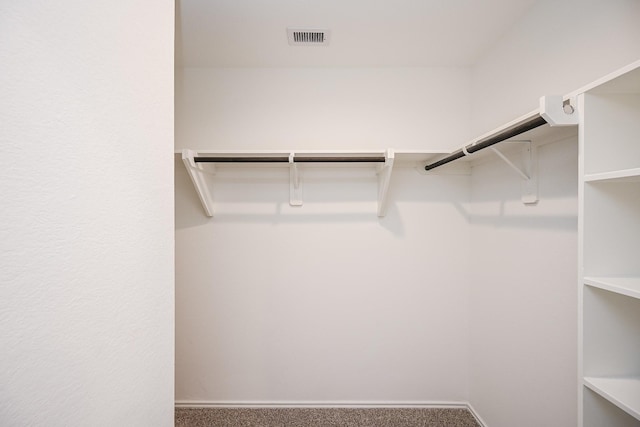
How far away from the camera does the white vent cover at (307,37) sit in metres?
1.69

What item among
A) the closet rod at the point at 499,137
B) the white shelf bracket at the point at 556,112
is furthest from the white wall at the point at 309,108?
the white shelf bracket at the point at 556,112

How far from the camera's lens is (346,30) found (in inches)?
66.1

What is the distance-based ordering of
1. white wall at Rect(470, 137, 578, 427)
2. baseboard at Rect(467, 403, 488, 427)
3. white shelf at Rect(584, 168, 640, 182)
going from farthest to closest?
baseboard at Rect(467, 403, 488, 427), white wall at Rect(470, 137, 578, 427), white shelf at Rect(584, 168, 640, 182)

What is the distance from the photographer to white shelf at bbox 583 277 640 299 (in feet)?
2.56

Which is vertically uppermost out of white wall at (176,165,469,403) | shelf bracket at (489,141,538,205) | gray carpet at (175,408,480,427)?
shelf bracket at (489,141,538,205)

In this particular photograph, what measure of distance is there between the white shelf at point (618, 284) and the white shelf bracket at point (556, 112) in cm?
49

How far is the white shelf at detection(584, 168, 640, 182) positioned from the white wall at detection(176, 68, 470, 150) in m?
1.28

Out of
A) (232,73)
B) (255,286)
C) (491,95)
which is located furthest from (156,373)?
(491,95)

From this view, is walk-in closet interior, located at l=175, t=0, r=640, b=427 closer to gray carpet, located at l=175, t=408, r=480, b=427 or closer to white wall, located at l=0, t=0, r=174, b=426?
gray carpet, located at l=175, t=408, r=480, b=427

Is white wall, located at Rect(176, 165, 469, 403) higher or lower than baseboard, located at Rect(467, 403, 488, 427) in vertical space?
higher

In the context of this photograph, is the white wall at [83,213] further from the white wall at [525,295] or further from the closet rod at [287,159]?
the white wall at [525,295]

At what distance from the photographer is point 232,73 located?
2.11 metres

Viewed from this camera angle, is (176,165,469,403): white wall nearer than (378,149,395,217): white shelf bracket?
No

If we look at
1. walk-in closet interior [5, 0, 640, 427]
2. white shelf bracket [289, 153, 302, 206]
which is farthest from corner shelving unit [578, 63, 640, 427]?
white shelf bracket [289, 153, 302, 206]
